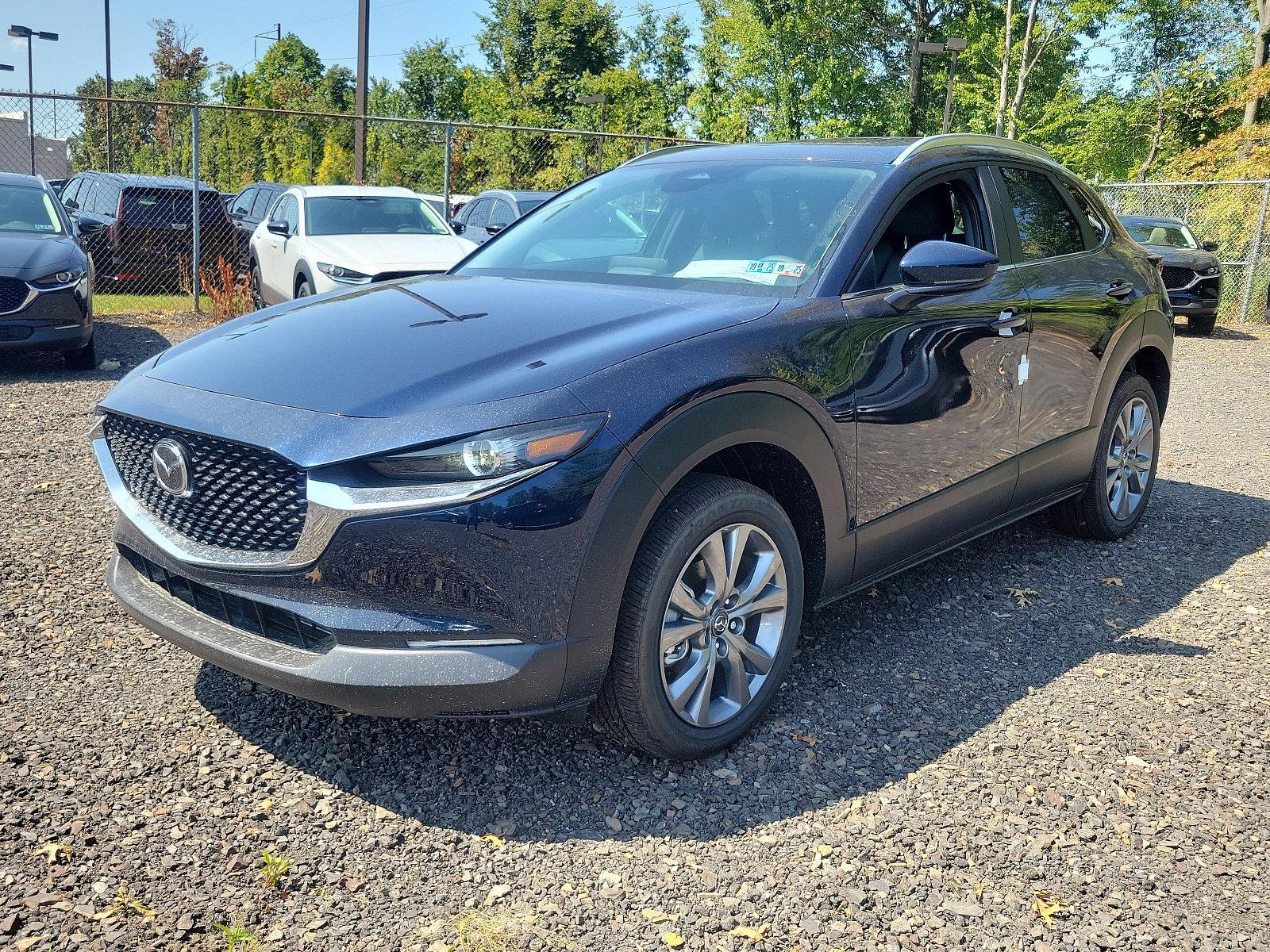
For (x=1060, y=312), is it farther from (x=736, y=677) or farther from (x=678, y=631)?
(x=678, y=631)

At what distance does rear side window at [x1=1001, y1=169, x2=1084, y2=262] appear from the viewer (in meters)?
4.53

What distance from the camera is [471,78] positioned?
39.6 meters

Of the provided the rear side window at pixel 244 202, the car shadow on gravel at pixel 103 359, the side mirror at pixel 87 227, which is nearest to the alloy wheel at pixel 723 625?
the car shadow on gravel at pixel 103 359

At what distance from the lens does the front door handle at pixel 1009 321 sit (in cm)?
413

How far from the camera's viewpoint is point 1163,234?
17328 millimetres

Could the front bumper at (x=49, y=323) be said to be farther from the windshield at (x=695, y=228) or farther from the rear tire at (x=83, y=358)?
the windshield at (x=695, y=228)

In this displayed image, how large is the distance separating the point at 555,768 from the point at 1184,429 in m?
7.55

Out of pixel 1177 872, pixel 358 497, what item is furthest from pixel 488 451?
pixel 1177 872

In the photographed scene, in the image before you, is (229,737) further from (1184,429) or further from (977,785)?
(1184,429)

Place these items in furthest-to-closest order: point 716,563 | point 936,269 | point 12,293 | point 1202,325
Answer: point 1202,325 → point 12,293 → point 936,269 → point 716,563

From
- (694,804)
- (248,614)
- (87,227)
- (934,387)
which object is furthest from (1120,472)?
(87,227)

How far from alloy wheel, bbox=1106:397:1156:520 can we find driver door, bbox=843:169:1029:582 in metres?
1.20

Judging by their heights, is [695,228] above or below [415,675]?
above

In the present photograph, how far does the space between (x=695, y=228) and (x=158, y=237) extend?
13534 millimetres
